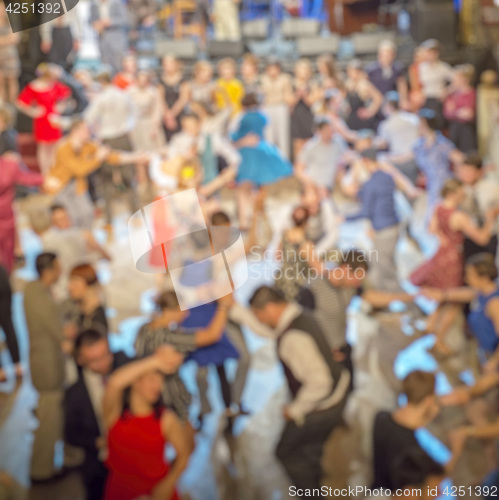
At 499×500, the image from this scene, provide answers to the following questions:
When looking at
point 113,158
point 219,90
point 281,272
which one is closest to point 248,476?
point 281,272

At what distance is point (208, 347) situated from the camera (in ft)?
10.5

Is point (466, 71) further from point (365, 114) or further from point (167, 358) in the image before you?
point (167, 358)

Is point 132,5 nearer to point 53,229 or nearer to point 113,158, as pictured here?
point 113,158

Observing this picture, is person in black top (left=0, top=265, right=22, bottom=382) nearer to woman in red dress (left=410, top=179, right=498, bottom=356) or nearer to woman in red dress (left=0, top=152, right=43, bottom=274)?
woman in red dress (left=0, top=152, right=43, bottom=274)

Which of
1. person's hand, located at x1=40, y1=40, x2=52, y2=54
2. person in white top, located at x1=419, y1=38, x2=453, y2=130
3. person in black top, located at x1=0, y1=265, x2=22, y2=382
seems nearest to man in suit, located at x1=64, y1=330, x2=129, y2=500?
→ person in black top, located at x1=0, y1=265, x2=22, y2=382

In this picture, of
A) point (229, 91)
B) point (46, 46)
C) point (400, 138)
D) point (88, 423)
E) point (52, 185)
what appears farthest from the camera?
point (46, 46)

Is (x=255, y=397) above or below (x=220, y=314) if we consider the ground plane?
below

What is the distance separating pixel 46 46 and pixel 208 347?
6066mm

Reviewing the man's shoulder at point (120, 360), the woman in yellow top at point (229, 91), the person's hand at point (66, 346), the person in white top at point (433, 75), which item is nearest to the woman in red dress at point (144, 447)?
the man's shoulder at point (120, 360)

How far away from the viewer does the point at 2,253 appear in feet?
15.0

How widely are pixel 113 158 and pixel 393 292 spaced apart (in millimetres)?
2708

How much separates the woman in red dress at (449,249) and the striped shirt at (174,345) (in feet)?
5.14

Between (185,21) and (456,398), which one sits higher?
(456,398)

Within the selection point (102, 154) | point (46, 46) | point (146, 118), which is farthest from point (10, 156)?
point (46, 46)
